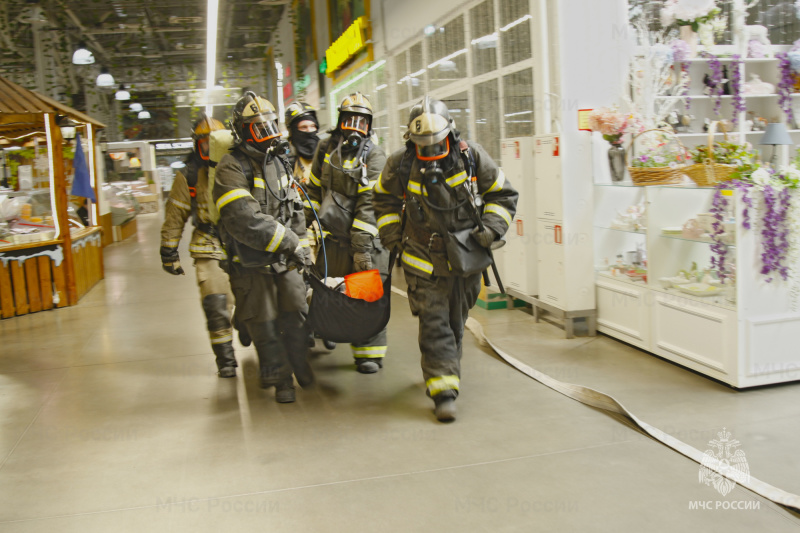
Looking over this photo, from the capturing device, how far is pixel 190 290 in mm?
8727

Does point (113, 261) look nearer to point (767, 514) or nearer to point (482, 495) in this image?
point (482, 495)

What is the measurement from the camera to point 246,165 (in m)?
4.04

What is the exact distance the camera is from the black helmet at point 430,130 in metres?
3.62

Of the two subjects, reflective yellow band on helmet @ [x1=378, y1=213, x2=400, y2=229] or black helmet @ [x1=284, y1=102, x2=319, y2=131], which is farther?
black helmet @ [x1=284, y1=102, x2=319, y2=131]

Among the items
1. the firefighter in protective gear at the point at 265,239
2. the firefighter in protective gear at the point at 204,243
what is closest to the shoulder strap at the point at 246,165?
the firefighter in protective gear at the point at 265,239

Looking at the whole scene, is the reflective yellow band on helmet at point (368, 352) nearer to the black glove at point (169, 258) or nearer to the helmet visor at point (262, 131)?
the black glove at point (169, 258)

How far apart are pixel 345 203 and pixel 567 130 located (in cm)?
202

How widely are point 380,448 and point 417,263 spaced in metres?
1.04

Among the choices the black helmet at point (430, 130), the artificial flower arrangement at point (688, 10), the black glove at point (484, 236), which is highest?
the artificial flower arrangement at point (688, 10)

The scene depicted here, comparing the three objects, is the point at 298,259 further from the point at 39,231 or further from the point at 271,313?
the point at 39,231

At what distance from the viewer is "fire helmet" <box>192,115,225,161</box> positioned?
4.64 m

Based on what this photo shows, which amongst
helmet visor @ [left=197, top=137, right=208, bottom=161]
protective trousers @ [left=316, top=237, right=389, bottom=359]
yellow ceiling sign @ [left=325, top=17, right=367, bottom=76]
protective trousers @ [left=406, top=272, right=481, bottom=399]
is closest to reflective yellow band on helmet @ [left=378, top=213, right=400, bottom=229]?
protective trousers @ [left=406, top=272, right=481, bottom=399]

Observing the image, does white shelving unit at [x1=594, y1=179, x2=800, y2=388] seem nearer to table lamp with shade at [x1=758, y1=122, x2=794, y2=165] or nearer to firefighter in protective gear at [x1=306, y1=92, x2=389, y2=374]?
firefighter in protective gear at [x1=306, y1=92, x2=389, y2=374]

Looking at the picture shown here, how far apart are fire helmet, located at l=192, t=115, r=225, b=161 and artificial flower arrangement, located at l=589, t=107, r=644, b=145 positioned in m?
2.63
